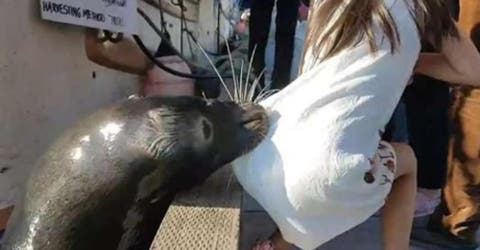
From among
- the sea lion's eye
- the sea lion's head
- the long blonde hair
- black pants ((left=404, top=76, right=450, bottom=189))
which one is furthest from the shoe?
the sea lion's eye

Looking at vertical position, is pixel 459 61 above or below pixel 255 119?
below

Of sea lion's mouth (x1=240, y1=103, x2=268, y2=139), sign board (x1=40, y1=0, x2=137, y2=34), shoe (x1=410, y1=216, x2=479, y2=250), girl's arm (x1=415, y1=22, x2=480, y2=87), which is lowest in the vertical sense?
shoe (x1=410, y1=216, x2=479, y2=250)

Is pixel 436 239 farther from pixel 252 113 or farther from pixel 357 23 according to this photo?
pixel 252 113

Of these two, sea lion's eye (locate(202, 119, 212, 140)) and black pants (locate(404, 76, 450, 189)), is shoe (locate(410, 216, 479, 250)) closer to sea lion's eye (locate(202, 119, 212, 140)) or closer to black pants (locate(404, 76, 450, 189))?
black pants (locate(404, 76, 450, 189))

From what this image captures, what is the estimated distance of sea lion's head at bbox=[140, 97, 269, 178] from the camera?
1.32 m

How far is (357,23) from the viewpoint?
2416mm

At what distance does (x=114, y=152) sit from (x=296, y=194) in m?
0.67

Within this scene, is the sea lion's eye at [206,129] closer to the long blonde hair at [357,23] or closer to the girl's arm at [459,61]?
the long blonde hair at [357,23]

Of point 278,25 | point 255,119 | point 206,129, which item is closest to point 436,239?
point 255,119

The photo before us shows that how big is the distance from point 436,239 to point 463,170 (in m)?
0.38

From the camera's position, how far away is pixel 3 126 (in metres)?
3.47

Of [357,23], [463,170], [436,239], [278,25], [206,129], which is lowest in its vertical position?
[436,239]

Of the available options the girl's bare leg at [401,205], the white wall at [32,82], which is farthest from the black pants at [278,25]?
the girl's bare leg at [401,205]

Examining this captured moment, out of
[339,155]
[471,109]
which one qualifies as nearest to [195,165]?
[339,155]
